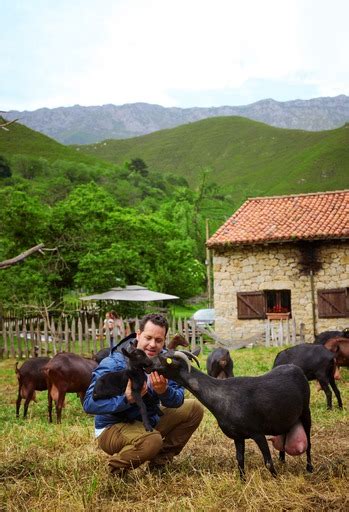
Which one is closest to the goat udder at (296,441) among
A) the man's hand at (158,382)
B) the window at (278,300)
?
the man's hand at (158,382)

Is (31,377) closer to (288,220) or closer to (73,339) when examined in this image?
(73,339)

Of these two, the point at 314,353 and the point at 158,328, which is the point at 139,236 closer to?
the point at 314,353

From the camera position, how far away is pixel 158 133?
168 metres

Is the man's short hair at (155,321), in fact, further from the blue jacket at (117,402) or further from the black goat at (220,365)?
the black goat at (220,365)

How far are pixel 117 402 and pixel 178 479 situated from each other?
790mm

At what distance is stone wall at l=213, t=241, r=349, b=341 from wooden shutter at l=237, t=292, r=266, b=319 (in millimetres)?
210

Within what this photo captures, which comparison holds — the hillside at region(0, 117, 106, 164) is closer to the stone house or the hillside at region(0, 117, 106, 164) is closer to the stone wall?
the stone house

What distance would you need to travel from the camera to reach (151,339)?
479 cm

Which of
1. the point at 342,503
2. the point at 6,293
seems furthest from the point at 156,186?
the point at 342,503

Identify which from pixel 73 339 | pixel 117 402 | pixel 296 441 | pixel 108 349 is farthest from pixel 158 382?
pixel 73 339

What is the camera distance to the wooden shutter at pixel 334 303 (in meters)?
20.7

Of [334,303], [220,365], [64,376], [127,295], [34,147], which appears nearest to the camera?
[64,376]

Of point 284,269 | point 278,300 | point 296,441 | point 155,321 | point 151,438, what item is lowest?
point 278,300

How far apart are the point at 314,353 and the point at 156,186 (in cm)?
7825
